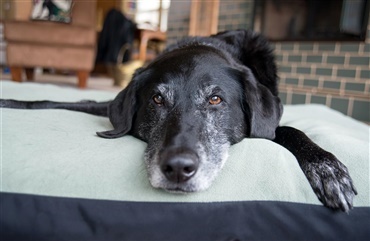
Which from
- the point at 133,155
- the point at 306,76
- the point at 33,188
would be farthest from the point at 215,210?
the point at 306,76

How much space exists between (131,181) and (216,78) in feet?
1.76

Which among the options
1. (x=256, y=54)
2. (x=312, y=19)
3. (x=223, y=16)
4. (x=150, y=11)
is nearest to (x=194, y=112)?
(x=256, y=54)

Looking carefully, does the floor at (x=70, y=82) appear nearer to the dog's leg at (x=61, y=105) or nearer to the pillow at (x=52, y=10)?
the pillow at (x=52, y=10)

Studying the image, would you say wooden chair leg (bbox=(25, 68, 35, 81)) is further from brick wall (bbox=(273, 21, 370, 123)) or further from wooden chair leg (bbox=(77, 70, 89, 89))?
brick wall (bbox=(273, 21, 370, 123))

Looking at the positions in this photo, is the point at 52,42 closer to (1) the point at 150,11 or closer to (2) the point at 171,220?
(2) the point at 171,220

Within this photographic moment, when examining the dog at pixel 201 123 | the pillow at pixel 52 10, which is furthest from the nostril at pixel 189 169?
the pillow at pixel 52 10

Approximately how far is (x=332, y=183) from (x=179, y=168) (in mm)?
455

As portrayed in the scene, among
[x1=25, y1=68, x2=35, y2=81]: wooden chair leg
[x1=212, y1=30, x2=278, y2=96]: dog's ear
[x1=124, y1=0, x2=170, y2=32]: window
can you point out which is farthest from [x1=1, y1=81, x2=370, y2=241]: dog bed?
[x1=124, y1=0, x2=170, y2=32]: window

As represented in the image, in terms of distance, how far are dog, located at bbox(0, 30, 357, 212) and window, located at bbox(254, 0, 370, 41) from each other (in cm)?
277

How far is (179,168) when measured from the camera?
88 centimetres

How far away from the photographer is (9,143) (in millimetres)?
996

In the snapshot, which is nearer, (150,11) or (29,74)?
(29,74)

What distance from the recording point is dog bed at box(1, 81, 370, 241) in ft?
2.83

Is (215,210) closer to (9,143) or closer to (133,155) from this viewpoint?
(133,155)
